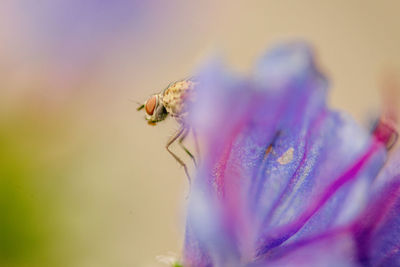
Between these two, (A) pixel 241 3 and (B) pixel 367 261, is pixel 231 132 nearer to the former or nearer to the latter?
(B) pixel 367 261

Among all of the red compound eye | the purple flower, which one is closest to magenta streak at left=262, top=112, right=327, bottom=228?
the purple flower

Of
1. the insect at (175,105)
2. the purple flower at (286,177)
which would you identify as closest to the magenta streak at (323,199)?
the purple flower at (286,177)

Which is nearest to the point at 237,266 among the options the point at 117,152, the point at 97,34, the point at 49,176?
the point at 49,176

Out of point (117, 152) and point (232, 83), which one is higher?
point (117, 152)

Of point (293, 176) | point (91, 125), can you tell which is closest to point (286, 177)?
point (293, 176)

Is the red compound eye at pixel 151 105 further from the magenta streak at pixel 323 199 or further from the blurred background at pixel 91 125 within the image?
the magenta streak at pixel 323 199

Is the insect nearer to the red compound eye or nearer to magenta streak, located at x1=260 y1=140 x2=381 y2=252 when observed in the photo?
the red compound eye

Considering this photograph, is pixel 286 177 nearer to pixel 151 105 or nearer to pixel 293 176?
pixel 293 176
